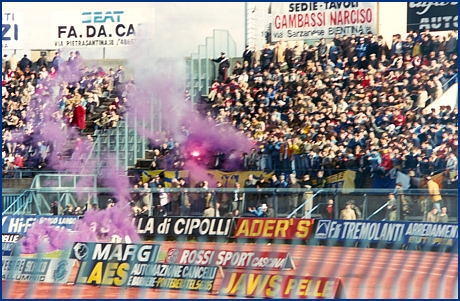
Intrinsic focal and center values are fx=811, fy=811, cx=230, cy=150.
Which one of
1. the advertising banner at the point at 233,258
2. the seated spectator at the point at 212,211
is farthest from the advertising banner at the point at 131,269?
the seated spectator at the point at 212,211

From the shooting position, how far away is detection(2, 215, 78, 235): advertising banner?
13312mm

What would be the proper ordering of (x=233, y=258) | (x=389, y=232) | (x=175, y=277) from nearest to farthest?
(x=175, y=277) → (x=233, y=258) → (x=389, y=232)

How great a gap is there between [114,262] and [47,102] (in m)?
5.40

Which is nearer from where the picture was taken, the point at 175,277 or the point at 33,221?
the point at 175,277

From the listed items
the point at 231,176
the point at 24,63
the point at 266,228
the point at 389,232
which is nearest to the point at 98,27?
the point at 24,63

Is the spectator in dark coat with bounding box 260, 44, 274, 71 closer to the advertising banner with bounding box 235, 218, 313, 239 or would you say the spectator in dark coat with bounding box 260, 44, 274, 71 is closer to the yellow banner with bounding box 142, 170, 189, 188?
the yellow banner with bounding box 142, 170, 189, 188

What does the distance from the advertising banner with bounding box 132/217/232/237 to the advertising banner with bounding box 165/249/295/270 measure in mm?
965

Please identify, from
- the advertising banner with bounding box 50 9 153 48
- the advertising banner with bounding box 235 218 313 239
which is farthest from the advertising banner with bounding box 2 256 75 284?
the advertising banner with bounding box 50 9 153 48

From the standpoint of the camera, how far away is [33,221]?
13359mm

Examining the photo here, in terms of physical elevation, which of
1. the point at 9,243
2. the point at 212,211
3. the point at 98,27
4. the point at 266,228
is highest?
the point at 98,27

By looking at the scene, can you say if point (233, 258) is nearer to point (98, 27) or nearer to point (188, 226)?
point (188, 226)

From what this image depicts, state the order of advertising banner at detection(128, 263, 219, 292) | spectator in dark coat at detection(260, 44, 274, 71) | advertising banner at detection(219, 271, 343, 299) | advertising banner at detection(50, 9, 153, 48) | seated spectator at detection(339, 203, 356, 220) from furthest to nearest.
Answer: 1. advertising banner at detection(50, 9, 153, 48)
2. spectator in dark coat at detection(260, 44, 274, 71)
3. seated spectator at detection(339, 203, 356, 220)
4. advertising banner at detection(128, 263, 219, 292)
5. advertising banner at detection(219, 271, 343, 299)

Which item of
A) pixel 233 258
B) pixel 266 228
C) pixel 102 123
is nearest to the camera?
pixel 233 258

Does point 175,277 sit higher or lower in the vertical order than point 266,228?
lower
